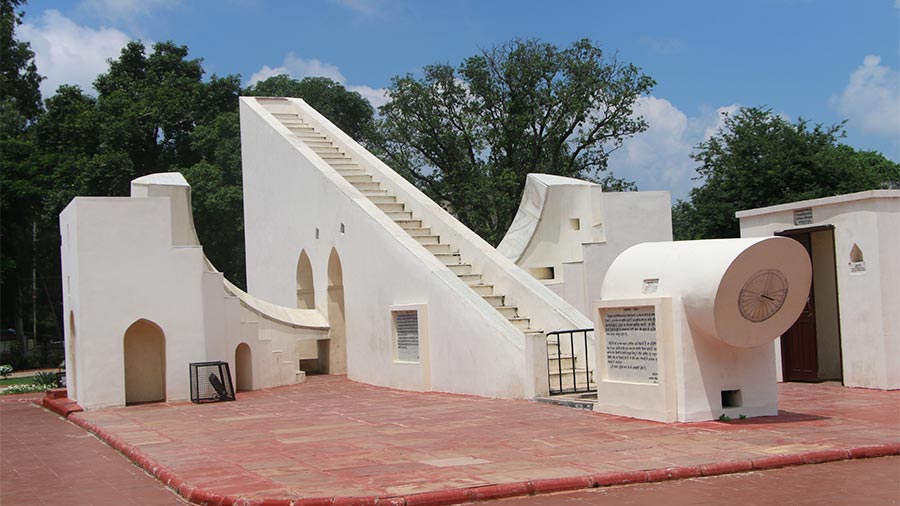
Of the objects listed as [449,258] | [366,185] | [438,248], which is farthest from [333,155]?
[449,258]

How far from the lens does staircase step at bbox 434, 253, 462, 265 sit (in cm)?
1577

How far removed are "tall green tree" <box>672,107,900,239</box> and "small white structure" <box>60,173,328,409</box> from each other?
1544cm

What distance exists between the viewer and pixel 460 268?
15.5 metres

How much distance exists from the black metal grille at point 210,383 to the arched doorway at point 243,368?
4.03 feet

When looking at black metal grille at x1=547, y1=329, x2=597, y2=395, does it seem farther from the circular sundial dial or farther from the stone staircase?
the circular sundial dial

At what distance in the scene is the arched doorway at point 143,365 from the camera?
47.8 ft

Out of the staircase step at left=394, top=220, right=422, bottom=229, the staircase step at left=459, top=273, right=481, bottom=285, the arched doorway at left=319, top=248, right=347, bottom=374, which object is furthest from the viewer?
the arched doorway at left=319, top=248, right=347, bottom=374

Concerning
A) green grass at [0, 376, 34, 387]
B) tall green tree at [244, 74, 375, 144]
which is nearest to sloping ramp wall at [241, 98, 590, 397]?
green grass at [0, 376, 34, 387]

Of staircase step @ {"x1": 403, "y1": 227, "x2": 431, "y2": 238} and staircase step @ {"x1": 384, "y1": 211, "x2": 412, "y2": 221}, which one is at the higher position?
staircase step @ {"x1": 384, "y1": 211, "x2": 412, "y2": 221}

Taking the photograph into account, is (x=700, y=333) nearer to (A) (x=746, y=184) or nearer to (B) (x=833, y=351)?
(B) (x=833, y=351)

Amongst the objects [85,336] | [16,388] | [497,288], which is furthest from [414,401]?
[16,388]

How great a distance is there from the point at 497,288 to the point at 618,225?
14.6ft

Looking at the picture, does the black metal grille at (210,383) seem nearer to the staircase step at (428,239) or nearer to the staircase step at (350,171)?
the staircase step at (428,239)

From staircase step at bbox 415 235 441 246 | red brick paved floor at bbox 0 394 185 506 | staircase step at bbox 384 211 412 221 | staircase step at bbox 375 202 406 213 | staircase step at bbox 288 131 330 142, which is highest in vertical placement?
staircase step at bbox 288 131 330 142
